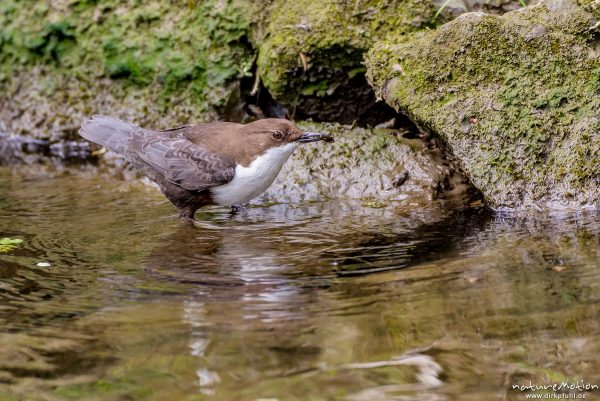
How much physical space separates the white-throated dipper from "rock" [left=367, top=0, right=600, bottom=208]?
95cm

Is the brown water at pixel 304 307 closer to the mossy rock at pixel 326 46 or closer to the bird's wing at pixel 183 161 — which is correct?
the bird's wing at pixel 183 161

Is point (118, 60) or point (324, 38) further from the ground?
point (324, 38)

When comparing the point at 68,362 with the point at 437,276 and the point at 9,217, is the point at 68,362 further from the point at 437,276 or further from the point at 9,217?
the point at 9,217

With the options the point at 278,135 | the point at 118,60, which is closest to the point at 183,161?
the point at 278,135

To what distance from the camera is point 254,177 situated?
→ 19.1 feet

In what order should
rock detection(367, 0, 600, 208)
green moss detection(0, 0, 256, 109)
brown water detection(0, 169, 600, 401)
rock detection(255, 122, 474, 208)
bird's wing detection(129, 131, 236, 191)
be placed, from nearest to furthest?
brown water detection(0, 169, 600, 401)
rock detection(367, 0, 600, 208)
bird's wing detection(129, 131, 236, 191)
rock detection(255, 122, 474, 208)
green moss detection(0, 0, 256, 109)

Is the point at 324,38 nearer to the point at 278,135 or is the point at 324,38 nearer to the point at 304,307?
the point at 278,135

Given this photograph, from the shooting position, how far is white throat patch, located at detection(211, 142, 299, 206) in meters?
5.79

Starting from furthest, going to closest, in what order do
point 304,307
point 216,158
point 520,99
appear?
point 216,158, point 520,99, point 304,307

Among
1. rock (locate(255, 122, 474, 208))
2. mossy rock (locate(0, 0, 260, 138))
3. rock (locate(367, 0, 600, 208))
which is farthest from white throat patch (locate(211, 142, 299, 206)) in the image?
mossy rock (locate(0, 0, 260, 138))

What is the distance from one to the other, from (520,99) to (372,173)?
1.33m

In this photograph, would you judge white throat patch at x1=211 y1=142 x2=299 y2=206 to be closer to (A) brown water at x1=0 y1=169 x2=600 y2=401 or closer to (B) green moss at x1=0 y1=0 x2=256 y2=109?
(A) brown water at x1=0 y1=169 x2=600 y2=401

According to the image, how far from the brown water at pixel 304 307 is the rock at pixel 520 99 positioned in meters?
0.33

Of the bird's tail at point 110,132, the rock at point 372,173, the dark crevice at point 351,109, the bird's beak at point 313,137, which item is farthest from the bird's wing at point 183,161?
the dark crevice at point 351,109
